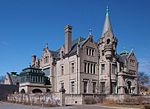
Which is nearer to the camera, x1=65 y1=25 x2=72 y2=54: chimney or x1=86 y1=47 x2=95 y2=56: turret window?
x1=86 y1=47 x2=95 y2=56: turret window

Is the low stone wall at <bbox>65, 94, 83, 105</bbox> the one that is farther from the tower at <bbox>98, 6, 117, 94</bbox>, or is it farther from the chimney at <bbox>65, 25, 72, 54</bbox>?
the chimney at <bbox>65, 25, 72, 54</bbox>

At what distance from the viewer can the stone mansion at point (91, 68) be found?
53.6 m

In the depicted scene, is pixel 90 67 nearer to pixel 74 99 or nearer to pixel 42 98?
pixel 74 99

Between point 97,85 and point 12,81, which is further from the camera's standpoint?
point 12,81

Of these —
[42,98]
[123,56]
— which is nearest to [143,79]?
[123,56]

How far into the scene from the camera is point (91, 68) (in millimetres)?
55500

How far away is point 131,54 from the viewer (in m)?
63.5

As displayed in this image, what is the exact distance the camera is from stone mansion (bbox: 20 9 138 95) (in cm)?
5359

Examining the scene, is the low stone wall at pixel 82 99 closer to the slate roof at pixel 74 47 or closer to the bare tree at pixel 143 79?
the slate roof at pixel 74 47

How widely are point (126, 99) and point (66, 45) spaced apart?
18.6 metres

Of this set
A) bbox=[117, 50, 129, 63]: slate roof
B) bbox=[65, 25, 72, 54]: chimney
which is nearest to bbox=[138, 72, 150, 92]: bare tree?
bbox=[117, 50, 129, 63]: slate roof

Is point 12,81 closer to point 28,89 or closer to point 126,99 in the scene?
point 28,89

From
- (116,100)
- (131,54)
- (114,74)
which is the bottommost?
(116,100)

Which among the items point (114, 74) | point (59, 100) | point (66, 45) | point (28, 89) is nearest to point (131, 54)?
point (114, 74)
